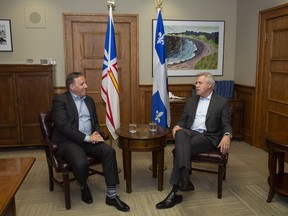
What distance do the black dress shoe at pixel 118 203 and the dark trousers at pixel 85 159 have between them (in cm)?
14

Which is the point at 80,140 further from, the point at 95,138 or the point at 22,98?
the point at 22,98

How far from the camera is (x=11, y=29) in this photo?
451 centimetres

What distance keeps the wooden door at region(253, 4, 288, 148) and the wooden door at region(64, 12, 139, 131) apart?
1976mm

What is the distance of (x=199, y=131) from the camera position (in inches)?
122

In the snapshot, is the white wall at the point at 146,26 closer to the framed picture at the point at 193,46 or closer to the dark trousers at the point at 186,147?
the framed picture at the point at 193,46

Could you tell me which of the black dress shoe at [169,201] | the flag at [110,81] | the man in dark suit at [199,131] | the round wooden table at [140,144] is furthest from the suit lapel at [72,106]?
the black dress shoe at [169,201]

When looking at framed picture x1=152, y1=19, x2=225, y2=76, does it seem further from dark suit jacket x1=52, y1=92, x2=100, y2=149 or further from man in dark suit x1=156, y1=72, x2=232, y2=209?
dark suit jacket x1=52, y1=92, x2=100, y2=149

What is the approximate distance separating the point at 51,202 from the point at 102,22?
3.01 metres

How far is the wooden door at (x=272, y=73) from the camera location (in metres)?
3.88

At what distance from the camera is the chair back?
9.66ft

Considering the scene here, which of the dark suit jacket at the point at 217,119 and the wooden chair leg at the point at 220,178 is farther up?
the dark suit jacket at the point at 217,119

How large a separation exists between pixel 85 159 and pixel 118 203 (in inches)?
20.0

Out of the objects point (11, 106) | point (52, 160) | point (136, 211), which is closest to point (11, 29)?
point (11, 106)

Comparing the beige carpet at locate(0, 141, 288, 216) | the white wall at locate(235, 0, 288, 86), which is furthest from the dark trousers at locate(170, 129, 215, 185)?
the white wall at locate(235, 0, 288, 86)
